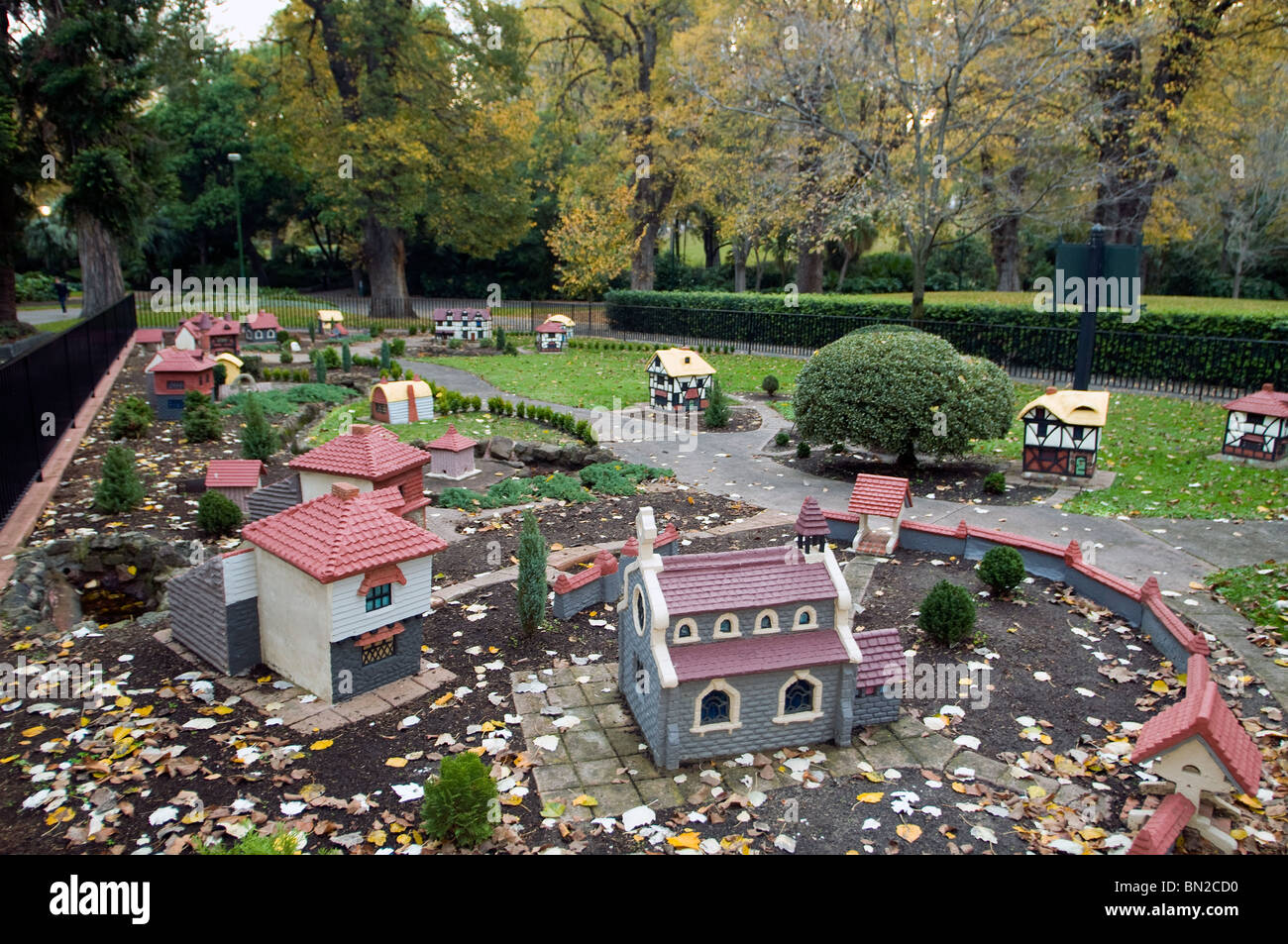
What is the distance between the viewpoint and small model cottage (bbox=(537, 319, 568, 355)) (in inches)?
1189

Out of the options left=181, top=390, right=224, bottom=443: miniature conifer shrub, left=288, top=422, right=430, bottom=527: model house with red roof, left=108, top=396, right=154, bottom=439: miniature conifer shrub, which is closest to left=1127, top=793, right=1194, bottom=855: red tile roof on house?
Answer: left=288, top=422, right=430, bottom=527: model house with red roof

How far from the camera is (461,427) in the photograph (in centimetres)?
1753

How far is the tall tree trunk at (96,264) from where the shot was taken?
3027cm

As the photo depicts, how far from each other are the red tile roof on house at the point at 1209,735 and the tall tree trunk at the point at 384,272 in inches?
1410

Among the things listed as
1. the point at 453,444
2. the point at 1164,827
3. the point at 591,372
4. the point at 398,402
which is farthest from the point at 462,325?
the point at 1164,827

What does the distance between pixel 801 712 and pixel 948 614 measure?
2.27m

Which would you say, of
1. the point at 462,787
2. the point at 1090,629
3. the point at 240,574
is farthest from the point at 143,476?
the point at 1090,629

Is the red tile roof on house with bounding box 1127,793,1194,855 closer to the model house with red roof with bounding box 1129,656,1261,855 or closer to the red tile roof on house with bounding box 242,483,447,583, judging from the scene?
the model house with red roof with bounding box 1129,656,1261,855

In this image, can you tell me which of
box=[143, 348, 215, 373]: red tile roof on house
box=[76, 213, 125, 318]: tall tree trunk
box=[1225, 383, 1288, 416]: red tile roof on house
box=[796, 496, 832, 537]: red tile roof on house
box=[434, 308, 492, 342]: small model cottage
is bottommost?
box=[796, 496, 832, 537]: red tile roof on house

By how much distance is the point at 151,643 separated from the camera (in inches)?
303

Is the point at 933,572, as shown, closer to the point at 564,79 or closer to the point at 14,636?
the point at 14,636

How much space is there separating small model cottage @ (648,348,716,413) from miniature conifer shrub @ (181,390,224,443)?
939cm

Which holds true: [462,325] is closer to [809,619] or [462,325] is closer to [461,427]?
[461,427]

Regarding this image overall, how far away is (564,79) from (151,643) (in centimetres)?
3629
